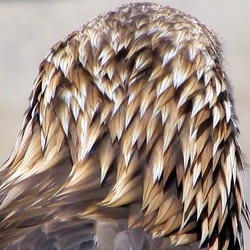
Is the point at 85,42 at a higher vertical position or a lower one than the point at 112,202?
higher

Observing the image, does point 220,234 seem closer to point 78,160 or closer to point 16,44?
point 78,160

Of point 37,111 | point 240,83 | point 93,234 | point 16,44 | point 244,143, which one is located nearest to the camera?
point 93,234

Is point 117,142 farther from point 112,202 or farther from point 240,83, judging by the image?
point 240,83

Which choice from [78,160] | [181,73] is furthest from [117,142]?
[181,73]

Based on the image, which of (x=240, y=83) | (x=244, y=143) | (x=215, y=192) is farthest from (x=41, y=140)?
(x=240, y=83)

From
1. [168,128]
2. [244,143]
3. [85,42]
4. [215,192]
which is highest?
[85,42]

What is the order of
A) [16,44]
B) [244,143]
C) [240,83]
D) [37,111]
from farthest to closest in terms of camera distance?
[16,44]
[240,83]
[244,143]
[37,111]

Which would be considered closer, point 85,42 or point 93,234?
point 93,234
